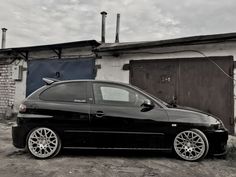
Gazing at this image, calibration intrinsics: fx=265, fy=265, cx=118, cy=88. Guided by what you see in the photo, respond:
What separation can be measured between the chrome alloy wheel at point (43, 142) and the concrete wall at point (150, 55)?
461 centimetres

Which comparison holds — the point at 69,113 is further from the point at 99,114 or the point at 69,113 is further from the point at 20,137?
the point at 20,137

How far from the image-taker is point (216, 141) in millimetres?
4914

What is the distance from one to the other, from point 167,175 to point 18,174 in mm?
2283

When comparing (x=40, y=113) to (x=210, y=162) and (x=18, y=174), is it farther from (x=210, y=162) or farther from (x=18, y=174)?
(x=210, y=162)

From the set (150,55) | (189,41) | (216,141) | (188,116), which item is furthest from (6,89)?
(216,141)

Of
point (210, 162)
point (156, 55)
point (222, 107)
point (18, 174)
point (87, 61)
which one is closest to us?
point (18, 174)

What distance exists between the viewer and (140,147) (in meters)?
4.97

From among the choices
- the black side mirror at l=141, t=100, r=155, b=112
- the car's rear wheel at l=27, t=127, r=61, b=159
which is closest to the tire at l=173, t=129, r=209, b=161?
the black side mirror at l=141, t=100, r=155, b=112

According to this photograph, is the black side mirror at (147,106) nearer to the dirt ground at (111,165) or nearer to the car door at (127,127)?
the car door at (127,127)

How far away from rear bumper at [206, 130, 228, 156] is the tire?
0.42ft

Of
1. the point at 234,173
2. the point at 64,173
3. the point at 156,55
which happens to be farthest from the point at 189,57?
the point at 64,173

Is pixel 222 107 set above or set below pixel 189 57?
below

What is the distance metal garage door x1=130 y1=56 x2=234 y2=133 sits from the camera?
7.66 m

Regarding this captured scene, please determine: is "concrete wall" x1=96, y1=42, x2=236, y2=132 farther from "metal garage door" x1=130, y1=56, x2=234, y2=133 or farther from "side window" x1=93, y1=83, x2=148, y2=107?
"side window" x1=93, y1=83, x2=148, y2=107
